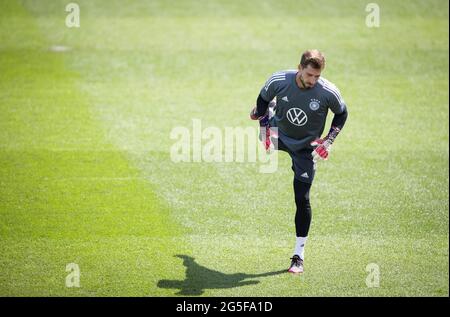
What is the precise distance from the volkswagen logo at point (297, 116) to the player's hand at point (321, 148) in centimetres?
27

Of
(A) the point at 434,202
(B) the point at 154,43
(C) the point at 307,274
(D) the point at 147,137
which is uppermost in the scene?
(B) the point at 154,43

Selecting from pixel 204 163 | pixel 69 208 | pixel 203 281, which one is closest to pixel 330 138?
pixel 203 281

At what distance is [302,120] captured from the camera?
6375 mm

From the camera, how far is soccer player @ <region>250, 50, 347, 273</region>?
6234mm

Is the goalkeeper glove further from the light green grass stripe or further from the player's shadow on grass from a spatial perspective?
the light green grass stripe

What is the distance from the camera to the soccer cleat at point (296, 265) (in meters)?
6.38

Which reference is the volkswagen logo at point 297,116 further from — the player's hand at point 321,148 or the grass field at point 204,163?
the grass field at point 204,163

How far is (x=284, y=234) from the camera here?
7.21m

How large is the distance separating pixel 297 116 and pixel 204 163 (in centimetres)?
296

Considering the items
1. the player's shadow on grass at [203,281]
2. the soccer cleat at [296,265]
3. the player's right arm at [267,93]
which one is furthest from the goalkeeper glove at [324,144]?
the player's shadow on grass at [203,281]

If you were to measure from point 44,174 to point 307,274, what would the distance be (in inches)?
167

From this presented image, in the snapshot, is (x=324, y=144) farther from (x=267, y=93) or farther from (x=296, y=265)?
(x=296, y=265)
